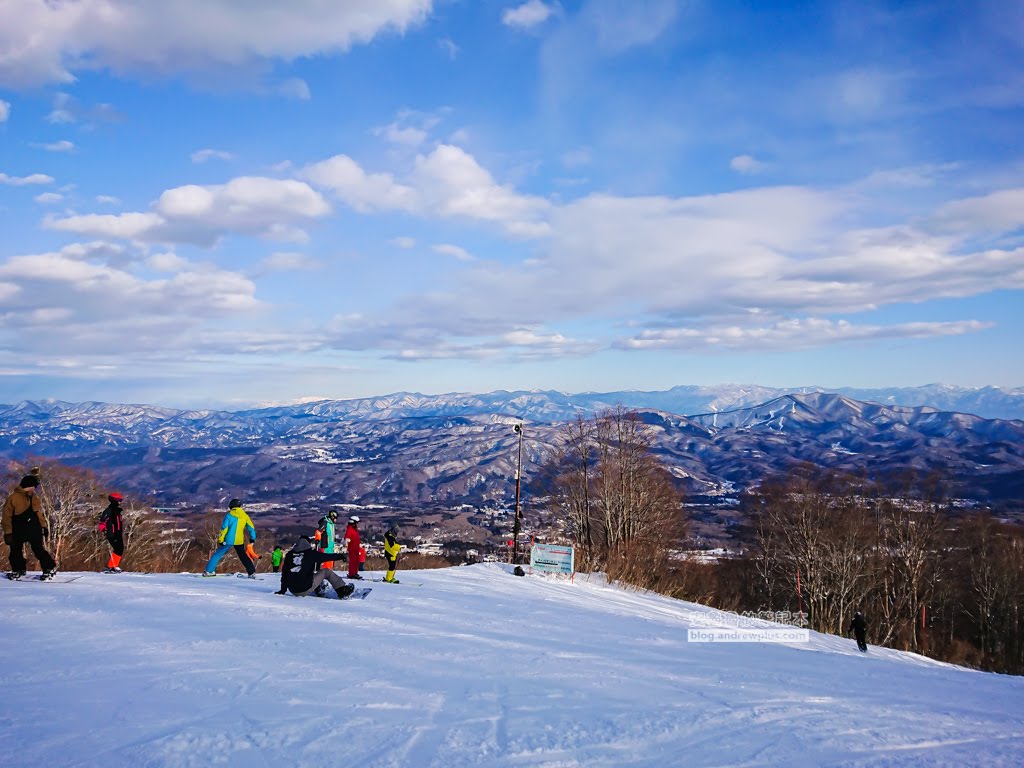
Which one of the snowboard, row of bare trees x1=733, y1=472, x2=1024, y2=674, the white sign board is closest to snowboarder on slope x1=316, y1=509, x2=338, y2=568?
the snowboard

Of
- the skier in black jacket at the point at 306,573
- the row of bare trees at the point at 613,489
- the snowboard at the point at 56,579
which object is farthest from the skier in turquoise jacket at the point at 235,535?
the row of bare trees at the point at 613,489

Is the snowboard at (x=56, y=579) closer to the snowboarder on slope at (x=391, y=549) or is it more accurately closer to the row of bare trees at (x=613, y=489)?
the snowboarder on slope at (x=391, y=549)

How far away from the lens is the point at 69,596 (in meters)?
10.1

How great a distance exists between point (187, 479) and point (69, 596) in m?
202

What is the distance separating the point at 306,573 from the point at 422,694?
20.4ft

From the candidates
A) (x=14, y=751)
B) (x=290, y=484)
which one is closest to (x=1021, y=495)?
(x=14, y=751)

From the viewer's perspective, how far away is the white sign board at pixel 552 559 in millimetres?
19188

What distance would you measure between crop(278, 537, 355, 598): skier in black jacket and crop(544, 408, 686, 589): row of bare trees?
2274 cm

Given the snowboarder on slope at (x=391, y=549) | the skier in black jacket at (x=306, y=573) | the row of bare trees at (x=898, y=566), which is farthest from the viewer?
the row of bare trees at (x=898, y=566)

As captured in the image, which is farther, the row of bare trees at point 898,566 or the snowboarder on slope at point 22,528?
the row of bare trees at point 898,566

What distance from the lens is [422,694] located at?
6.34 metres

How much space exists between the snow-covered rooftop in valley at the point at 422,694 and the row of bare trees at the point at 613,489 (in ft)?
78.7

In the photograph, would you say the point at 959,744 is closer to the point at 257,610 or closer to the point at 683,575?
the point at 257,610

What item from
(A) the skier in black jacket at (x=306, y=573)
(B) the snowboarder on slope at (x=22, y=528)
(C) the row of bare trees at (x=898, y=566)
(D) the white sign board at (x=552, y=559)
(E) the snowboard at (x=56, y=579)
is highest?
(B) the snowboarder on slope at (x=22, y=528)
